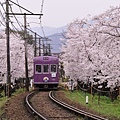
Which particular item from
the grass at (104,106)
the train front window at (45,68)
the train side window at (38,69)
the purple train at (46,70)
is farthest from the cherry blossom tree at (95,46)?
the train side window at (38,69)

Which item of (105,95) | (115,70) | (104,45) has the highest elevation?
(104,45)

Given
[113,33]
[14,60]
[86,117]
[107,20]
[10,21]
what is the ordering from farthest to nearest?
[14,60]
[10,21]
[107,20]
[113,33]
[86,117]

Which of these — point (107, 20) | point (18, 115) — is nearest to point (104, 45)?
point (107, 20)

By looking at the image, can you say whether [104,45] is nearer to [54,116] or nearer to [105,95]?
[54,116]

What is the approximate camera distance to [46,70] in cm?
3117

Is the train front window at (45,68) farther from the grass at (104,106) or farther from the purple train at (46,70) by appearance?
the grass at (104,106)

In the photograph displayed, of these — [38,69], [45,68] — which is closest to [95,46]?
[45,68]

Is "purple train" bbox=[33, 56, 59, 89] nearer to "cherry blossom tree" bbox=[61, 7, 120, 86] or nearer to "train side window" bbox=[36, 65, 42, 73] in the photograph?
"train side window" bbox=[36, 65, 42, 73]

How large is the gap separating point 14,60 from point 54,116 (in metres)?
→ 29.0

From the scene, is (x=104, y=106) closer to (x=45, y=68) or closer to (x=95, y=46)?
(x=95, y=46)

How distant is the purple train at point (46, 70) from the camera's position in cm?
3081

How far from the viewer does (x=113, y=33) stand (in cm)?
1428

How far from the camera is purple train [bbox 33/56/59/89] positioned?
30.8m

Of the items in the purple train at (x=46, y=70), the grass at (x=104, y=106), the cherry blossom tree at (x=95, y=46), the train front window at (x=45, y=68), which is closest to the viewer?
the grass at (x=104, y=106)
